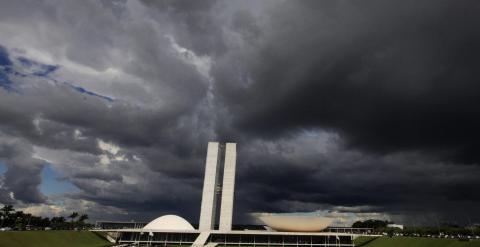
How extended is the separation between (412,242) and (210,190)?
49.9 metres

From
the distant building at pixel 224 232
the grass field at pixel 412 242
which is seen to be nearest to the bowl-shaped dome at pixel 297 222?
the distant building at pixel 224 232

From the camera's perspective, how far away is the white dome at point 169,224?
299 ft

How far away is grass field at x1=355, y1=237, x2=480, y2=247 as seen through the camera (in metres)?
53.6

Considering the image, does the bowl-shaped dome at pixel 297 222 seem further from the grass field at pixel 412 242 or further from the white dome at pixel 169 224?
the white dome at pixel 169 224

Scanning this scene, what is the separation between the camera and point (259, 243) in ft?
291

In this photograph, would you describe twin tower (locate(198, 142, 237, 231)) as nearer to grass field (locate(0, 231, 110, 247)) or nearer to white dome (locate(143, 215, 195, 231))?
white dome (locate(143, 215, 195, 231))

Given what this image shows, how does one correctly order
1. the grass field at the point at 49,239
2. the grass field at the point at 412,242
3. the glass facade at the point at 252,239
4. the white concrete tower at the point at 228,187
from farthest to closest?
the white concrete tower at the point at 228,187 → the glass facade at the point at 252,239 → the grass field at the point at 49,239 → the grass field at the point at 412,242

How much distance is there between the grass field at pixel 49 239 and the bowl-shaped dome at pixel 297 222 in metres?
40.9

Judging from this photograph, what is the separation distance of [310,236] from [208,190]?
2882 cm

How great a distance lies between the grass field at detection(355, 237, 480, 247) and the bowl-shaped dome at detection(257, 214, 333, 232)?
9956 mm

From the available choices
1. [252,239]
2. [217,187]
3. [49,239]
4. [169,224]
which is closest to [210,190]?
[217,187]

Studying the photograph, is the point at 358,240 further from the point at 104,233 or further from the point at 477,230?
the point at 104,233

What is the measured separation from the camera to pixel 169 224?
92.8m

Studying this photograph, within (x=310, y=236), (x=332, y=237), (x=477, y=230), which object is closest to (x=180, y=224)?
(x=310, y=236)
